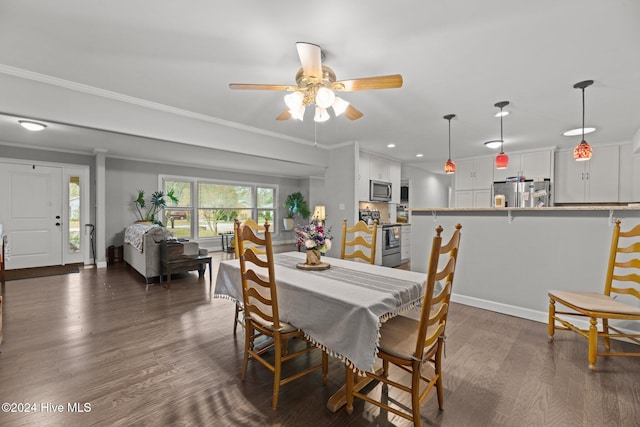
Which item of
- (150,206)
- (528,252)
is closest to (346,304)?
(528,252)

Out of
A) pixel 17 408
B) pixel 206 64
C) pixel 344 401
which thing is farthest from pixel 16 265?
pixel 344 401

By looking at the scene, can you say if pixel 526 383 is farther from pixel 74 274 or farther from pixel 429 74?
pixel 74 274

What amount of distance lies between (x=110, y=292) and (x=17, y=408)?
2525 millimetres

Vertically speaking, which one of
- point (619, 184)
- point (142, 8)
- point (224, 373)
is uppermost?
point (142, 8)

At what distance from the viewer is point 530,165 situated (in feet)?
18.6

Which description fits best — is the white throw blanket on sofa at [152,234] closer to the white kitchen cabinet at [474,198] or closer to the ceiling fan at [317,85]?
the ceiling fan at [317,85]

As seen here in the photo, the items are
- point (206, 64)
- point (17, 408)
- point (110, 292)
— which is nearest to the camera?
point (17, 408)

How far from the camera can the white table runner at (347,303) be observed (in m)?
1.38

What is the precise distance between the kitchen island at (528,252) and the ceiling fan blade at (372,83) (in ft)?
6.86

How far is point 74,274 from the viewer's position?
16.3ft

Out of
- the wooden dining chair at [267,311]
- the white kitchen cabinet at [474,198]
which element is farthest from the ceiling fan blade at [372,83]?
the white kitchen cabinet at [474,198]

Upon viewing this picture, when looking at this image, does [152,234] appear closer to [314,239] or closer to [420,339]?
[314,239]

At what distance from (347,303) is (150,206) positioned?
6.99 m

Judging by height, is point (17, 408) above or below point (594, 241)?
below
